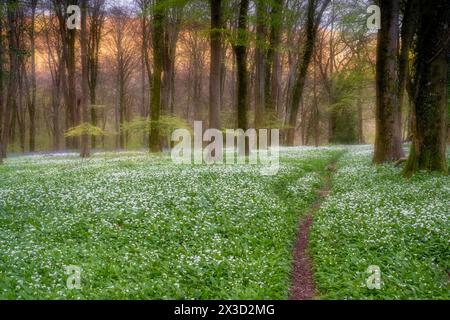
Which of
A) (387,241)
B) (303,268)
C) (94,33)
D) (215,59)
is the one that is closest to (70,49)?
(94,33)

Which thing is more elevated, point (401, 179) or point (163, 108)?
point (163, 108)

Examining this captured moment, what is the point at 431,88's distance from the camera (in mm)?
14938

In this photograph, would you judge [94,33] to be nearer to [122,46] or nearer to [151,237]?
[122,46]

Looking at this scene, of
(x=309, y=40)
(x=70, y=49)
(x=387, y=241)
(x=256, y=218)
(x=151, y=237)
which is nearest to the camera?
(x=387, y=241)

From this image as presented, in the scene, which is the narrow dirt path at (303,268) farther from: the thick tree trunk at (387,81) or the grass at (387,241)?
the thick tree trunk at (387,81)

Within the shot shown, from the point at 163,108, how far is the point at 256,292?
28.0 m

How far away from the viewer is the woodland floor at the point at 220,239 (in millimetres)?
7223

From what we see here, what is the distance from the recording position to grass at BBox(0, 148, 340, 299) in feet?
23.5

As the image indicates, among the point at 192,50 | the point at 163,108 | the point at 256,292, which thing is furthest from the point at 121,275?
the point at 192,50

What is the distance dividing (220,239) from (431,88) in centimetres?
1106

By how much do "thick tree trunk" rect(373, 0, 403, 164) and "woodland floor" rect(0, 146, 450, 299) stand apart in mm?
4712

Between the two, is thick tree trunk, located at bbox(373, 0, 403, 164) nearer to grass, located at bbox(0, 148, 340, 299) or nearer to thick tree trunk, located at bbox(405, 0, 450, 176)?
thick tree trunk, located at bbox(405, 0, 450, 176)

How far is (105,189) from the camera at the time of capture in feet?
45.9
